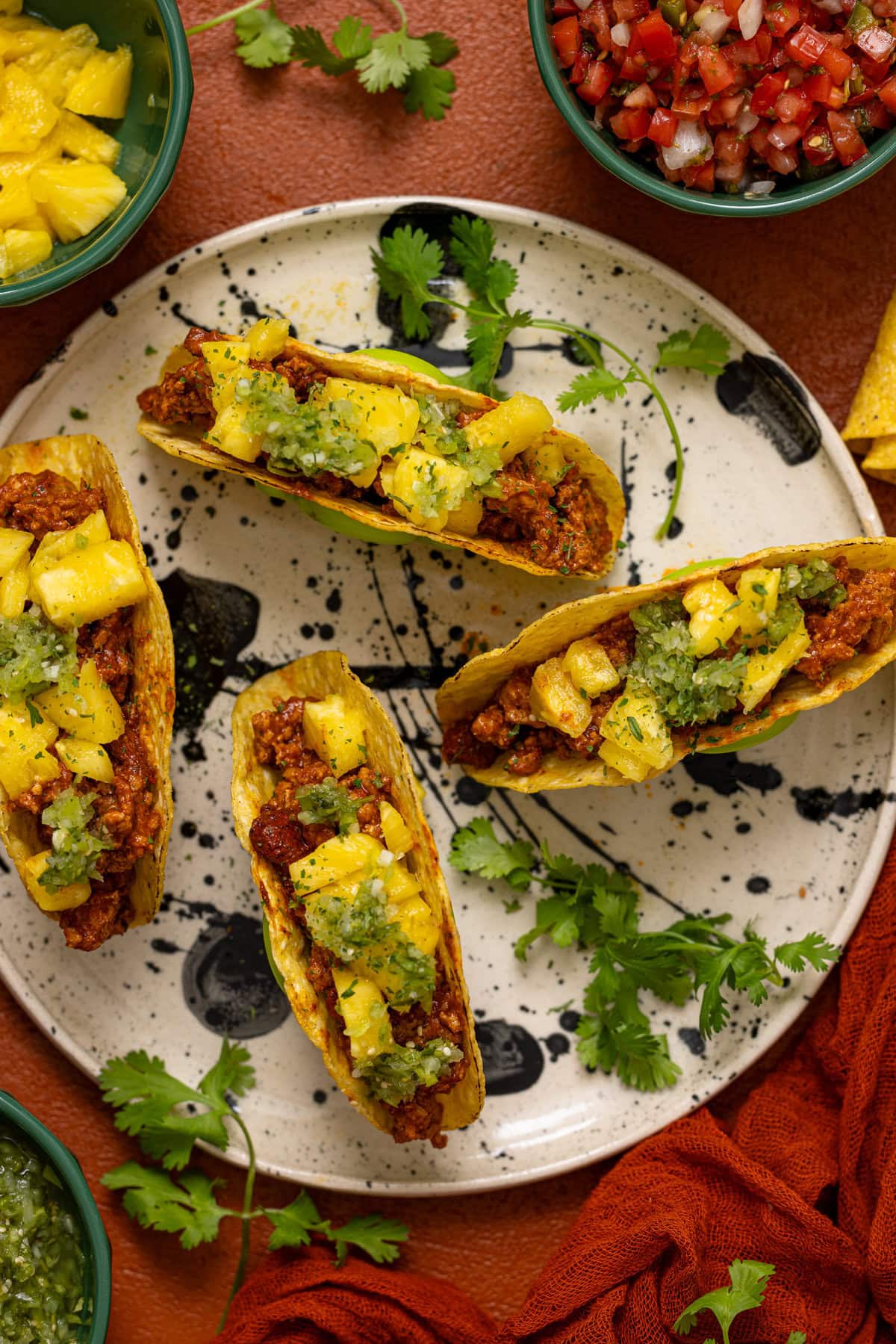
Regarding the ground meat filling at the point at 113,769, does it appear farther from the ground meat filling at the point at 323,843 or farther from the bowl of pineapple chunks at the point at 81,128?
the bowl of pineapple chunks at the point at 81,128

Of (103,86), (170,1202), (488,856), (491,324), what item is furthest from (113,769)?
(103,86)

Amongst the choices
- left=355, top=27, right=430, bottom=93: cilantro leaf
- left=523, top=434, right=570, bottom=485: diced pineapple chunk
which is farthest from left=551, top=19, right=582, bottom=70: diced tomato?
left=523, top=434, right=570, bottom=485: diced pineapple chunk

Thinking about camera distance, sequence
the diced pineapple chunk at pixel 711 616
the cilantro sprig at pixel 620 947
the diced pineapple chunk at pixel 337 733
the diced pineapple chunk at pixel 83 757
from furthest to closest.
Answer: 1. the cilantro sprig at pixel 620 947
2. the diced pineapple chunk at pixel 337 733
3. the diced pineapple chunk at pixel 83 757
4. the diced pineapple chunk at pixel 711 616

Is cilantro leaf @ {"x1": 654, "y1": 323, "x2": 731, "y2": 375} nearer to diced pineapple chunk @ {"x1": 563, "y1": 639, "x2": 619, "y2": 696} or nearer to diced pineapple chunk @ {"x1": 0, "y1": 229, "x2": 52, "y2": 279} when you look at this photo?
diced pineapple chunk @ {"x1": 563, "y1": 639, "x2": 619, "y2": 696}

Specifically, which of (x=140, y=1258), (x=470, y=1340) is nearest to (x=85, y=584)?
(x=140, y=1258)

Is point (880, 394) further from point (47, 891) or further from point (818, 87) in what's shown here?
point (47, 891)

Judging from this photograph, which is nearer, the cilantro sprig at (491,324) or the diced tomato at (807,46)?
the diced tomato at (807,46)

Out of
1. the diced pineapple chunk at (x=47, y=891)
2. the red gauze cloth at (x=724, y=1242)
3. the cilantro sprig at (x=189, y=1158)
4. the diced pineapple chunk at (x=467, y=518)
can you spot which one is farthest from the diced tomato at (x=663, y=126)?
the cilantro sprig at (x=189, y=1158)

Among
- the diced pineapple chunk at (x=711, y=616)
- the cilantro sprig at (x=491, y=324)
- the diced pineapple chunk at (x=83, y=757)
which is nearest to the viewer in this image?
the diced pineapple chunk at (x=711, y=616)
